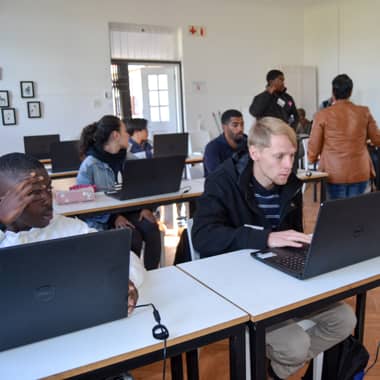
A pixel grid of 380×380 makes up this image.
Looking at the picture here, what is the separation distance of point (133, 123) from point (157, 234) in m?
1.89

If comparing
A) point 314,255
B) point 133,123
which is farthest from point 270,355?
point 133,123

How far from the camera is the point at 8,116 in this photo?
233 inches

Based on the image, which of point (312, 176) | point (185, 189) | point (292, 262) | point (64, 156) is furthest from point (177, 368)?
point (64, 156)

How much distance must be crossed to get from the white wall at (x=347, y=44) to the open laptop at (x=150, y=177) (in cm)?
590

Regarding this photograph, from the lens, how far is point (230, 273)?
1406mm

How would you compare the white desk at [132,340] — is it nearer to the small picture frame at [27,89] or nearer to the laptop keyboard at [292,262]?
the laptop keyboard at [292,262]

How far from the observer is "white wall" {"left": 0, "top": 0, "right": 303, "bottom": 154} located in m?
5.93

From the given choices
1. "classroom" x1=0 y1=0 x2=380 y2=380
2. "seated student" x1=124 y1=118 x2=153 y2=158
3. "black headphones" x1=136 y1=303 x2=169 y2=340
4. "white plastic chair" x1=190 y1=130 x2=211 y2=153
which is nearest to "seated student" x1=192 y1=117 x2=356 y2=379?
"black headphones" x1=136 y1=303 x2=169 y2=340

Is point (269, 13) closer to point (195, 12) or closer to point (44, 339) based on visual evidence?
point (195, 12)

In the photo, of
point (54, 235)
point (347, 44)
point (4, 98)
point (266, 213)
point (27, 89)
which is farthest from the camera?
point (347, 44)

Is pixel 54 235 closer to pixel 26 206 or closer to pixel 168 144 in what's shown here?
pixel 26 206

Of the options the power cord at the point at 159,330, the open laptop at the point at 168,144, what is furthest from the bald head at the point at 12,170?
the open laptop at the point at 168,144

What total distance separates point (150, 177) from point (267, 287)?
147 centimetres

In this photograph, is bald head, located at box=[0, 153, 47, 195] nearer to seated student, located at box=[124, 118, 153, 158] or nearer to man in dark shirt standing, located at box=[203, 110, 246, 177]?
man in dark shirt standing, located at box=[203, 110, 246, 177]
